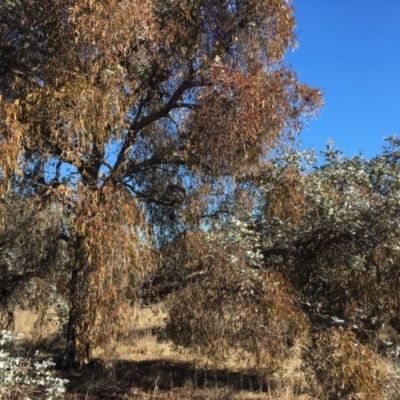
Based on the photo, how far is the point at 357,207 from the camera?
6242 millimetres

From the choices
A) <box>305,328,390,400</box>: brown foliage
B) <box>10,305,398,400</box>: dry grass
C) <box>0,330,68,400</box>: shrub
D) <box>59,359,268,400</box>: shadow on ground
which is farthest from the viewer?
<box>59,359,268,400</box>: shadow on ground

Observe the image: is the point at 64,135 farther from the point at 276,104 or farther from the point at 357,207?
the point at 357,207

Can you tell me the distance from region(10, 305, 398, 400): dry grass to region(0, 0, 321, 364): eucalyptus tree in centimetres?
69

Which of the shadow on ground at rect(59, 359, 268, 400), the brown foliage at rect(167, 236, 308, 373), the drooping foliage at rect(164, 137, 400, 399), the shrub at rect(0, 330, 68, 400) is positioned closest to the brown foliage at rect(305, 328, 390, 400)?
the drooping foliage at rect(164, 137, 400, 399)

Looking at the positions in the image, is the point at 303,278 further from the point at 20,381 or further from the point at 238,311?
the point at 20,381

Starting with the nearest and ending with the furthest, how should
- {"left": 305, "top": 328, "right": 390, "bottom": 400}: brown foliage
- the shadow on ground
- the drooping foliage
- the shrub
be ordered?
the shrub → {"left": 305, "top": 328, "right": 390, "bottom": 400}: brown foliage → the drooping foliage → the shadow on ground

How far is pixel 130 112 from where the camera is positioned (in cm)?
700

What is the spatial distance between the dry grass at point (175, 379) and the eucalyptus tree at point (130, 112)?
69 cm

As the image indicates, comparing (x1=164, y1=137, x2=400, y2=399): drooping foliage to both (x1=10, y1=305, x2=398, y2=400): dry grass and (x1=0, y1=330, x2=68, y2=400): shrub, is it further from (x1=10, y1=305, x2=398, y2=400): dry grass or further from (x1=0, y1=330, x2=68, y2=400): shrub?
(x1=0, y1=330, x2=68, y2=400): shrub

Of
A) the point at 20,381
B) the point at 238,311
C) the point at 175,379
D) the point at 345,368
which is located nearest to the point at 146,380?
the point at 175,379

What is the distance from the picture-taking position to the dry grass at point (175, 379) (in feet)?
20.4

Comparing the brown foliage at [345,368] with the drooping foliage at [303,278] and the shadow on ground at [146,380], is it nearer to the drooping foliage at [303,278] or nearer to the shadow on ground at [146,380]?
the drooping foliage at [303,278]

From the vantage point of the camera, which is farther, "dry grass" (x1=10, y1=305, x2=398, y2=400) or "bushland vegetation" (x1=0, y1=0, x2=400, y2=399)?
"dry grass" (x1=10, y1=305, x2=398, y2=400)

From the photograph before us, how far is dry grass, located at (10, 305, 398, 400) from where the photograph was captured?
6.21m
